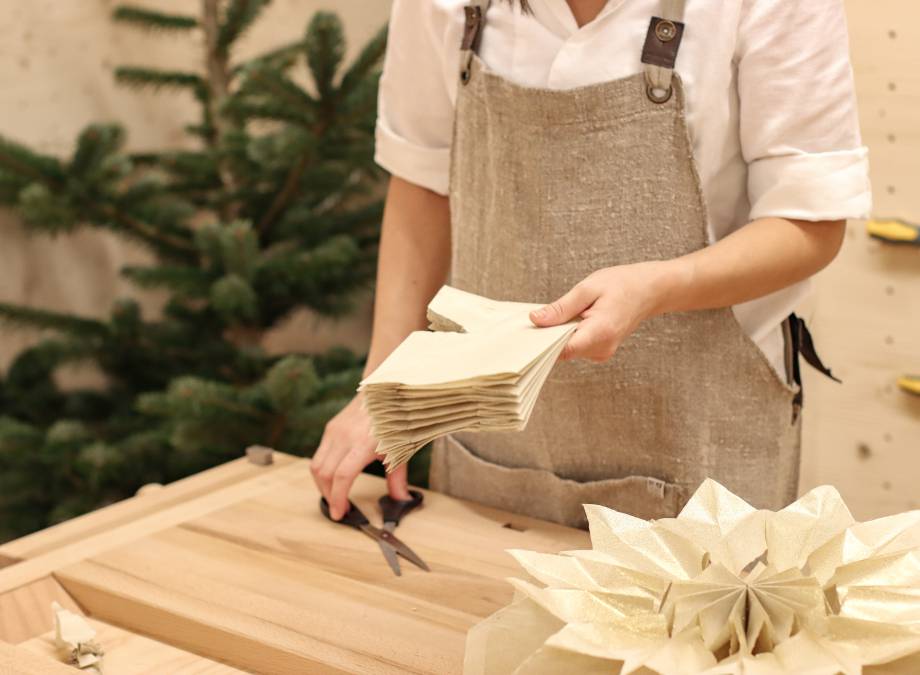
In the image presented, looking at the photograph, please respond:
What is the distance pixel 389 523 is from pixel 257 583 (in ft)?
0.61

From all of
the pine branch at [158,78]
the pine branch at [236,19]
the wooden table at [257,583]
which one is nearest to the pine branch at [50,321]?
the pine branch at [158,78]

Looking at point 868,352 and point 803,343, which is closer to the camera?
point 803,343

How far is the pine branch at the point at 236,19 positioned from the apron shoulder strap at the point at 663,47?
1.70 metres

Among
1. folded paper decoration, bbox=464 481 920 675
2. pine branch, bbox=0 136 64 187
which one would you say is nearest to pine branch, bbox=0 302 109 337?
pine branch, bbox=0 136 64 187

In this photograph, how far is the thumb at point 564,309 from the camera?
89 centimetres

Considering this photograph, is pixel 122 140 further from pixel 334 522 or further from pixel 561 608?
pixel 561 608

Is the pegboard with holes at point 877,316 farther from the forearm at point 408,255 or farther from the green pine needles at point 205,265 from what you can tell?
the green pine needles at point 205,265

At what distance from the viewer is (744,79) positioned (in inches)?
43.3

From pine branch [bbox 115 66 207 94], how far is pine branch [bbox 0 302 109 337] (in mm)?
627

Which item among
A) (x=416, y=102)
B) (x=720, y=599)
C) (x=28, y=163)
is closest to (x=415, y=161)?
(x=416, y=102)

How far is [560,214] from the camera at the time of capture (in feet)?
3.89

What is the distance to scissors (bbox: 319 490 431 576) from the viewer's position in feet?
3.59

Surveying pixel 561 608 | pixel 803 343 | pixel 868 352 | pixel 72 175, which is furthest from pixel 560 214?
pixel 72 175

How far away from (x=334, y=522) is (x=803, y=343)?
0.60m
